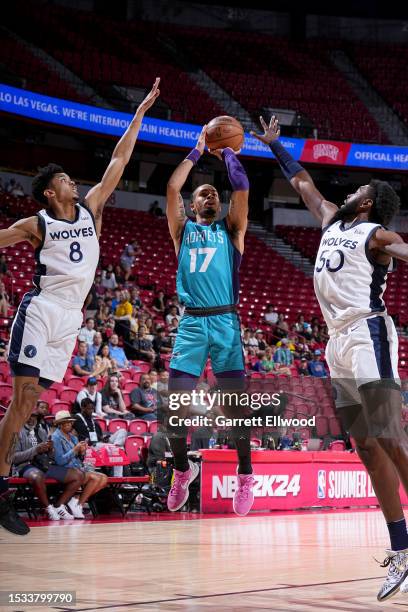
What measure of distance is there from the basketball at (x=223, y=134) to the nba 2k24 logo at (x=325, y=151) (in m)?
20.1

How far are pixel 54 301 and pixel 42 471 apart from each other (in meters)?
5.65

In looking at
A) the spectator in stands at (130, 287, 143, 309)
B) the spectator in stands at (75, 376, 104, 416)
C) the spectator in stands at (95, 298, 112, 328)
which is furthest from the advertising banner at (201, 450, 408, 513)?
the spectator in stands at (130, 287, 143, 309)

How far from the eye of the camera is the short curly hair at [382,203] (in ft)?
19.5

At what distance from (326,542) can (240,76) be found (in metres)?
23.5

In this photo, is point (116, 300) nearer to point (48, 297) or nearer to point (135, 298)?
point (135, 298)

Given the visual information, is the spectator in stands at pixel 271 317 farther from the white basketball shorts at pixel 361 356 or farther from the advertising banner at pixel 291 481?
the white basketball shorts at pixel 361 356

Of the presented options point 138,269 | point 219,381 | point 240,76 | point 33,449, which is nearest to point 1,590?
point 219,381

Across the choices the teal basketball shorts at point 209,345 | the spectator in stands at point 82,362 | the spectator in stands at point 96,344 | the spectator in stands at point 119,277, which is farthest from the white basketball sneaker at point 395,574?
the spectator in stands at point 119,277

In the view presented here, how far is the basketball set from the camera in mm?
6613

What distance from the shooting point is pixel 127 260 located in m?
20.8

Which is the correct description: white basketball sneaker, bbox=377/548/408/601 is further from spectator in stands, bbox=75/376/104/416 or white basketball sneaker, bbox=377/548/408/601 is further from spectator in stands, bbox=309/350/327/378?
spectator in stands, bbox=309/350/327/378

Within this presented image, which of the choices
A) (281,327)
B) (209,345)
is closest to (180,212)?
(209,345)

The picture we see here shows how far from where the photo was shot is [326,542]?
9414 millimetres

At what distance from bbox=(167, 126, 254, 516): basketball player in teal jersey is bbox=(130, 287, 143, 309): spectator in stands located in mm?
11961
